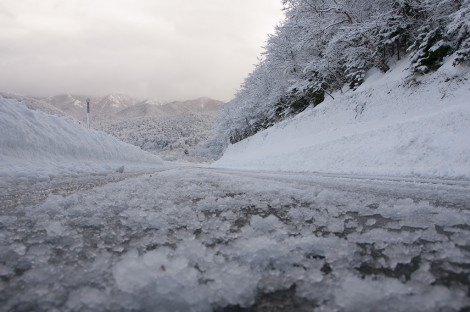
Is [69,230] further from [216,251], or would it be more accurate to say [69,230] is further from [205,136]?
[205,136]

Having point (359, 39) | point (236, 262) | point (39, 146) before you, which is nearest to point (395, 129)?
point (359, 39)

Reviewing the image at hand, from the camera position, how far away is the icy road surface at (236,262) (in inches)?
35.5

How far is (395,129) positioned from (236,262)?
37.0 feet

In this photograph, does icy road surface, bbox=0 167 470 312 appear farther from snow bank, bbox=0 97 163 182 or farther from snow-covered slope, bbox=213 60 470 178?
snow-covered slope, bbox=213 60 470 178

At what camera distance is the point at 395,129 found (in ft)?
36.1

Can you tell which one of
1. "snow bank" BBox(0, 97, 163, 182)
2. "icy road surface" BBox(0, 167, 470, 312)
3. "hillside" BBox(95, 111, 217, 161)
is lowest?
"icy road surface" BBox(0, 167, 470, 312)

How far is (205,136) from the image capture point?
3469 inches

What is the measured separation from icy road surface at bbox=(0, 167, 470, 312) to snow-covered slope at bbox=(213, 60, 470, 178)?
19.7 feet

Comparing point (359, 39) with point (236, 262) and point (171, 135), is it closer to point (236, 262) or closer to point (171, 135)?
point (236, 262)

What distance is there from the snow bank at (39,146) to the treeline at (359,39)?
1266cm

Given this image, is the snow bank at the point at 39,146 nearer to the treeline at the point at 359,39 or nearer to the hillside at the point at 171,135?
the treeline at the point at 359,39

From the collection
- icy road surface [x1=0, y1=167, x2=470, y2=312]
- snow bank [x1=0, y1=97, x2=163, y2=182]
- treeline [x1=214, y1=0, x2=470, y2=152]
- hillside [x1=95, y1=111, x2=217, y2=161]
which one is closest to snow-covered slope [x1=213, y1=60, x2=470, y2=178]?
treeline [x1=214, y1=0, x2=470, y2=152]

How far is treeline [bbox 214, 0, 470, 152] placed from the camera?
13156 millimetres

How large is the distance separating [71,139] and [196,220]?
883cm
